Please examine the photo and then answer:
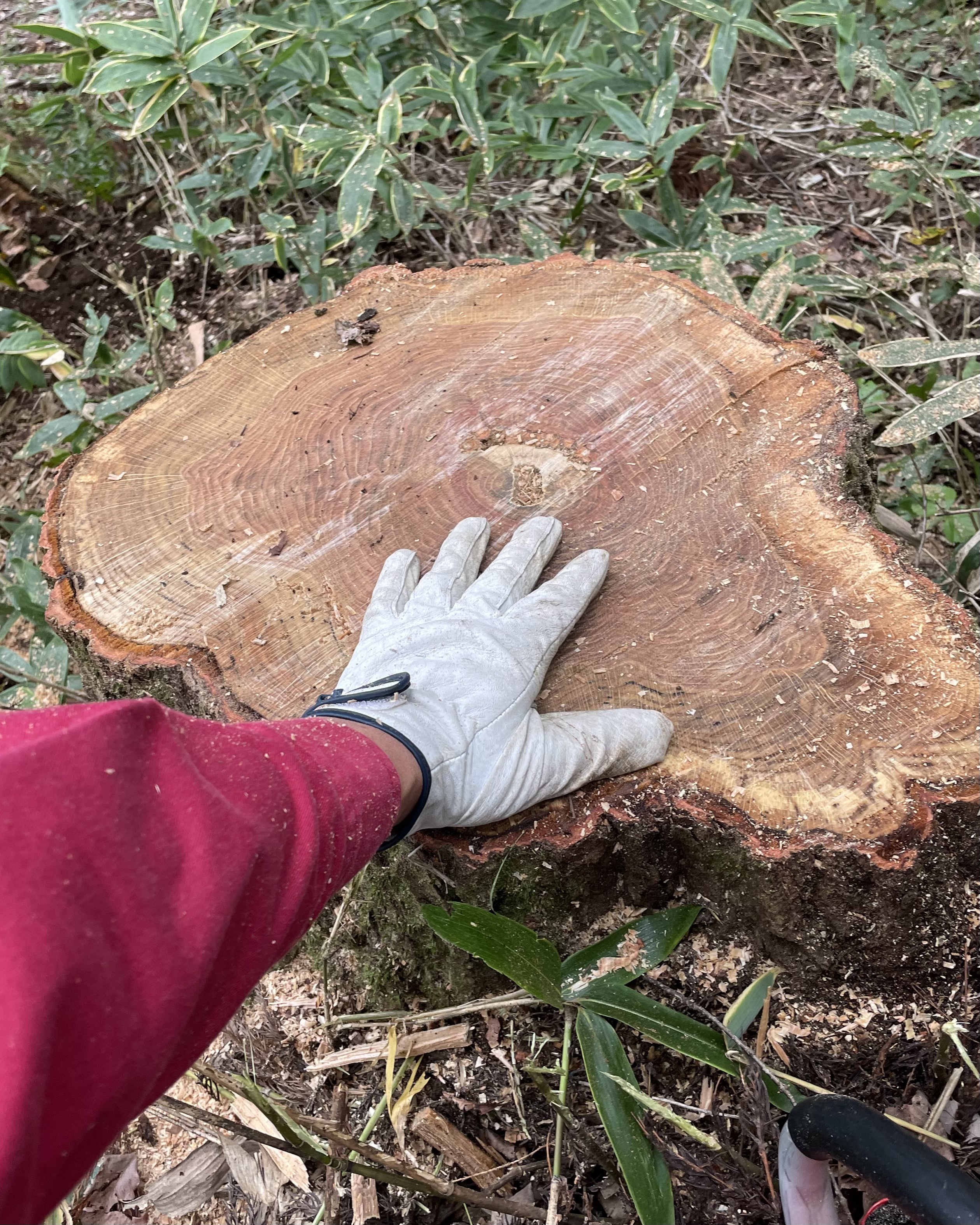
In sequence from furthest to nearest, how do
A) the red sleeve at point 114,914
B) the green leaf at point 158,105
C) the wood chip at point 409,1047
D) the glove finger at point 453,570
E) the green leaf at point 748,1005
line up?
the green leaf at point 158,105 < the wood chip at point 409,1047 < the glove finger at point 453,570 < the green leaf at point 748,1005 < the red sleeve at point 114,914

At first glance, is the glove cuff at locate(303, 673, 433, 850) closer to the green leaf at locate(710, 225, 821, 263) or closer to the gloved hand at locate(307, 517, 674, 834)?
the gloved hand at locate(307, 517, 674, 834)

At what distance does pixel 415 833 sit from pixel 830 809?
0.60 meters

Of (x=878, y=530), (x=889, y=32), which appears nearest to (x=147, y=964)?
(x=878, y=530)

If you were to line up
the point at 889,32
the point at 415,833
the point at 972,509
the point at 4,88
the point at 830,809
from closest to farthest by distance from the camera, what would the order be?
the point at 830,809 → the point at 415,833 → the point at 972,509 → the point at 889,32 → the point at 4,88

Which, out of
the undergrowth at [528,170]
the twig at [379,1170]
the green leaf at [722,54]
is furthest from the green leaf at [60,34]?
the twig at [379,1170]

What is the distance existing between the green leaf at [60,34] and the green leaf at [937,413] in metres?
2.14

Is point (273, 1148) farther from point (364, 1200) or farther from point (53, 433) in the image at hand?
point (53, 433)

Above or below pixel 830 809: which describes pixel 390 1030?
below

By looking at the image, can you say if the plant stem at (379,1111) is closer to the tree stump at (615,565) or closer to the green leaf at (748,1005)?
the tree stump at (615,565)

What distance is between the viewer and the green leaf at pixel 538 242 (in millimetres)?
2406

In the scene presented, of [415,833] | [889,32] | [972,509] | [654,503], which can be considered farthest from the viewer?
[889,32]

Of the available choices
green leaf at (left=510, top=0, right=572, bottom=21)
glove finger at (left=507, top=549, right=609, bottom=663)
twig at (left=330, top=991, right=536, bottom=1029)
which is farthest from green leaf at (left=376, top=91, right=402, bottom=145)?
twig at (left=330, top=991, right=536, bottom=1029)

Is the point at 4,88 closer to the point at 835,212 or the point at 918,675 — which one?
the point at 835,212

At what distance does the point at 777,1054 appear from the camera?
1382 millimetres
